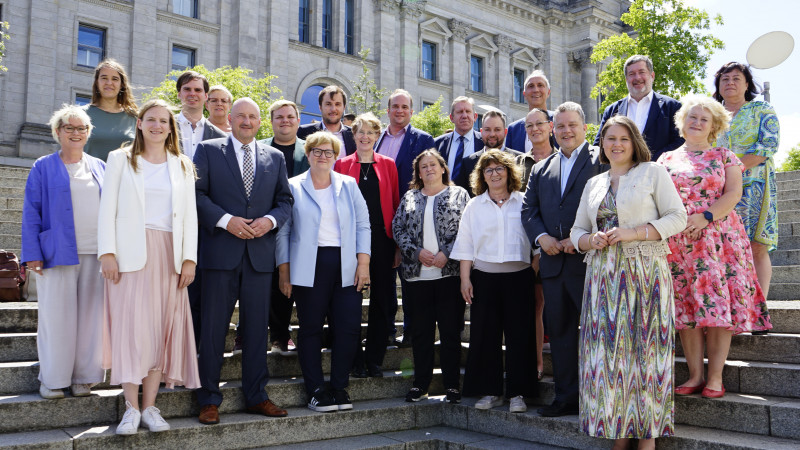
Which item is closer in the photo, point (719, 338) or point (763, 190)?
point (719, 338)

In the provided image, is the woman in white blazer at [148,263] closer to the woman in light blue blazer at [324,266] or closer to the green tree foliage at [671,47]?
the woman in light blue blazer at [324,266]

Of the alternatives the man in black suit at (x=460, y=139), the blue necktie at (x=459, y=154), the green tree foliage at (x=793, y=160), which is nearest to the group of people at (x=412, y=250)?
the man in black suit at (x=460, y=139)

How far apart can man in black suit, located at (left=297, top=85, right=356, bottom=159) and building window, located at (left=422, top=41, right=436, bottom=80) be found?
29.4 m

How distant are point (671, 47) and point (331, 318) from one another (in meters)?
22.2

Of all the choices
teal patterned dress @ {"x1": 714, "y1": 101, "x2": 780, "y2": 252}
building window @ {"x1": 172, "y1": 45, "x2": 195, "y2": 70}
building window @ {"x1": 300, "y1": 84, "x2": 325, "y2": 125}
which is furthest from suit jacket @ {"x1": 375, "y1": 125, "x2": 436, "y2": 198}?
building window @ {"x1": 300, "y1": 84, "x2": 325, "y2": 125}

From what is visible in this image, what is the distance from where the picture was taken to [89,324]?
497cm

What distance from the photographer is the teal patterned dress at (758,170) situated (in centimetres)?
568

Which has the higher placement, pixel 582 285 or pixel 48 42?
pixel 48 42

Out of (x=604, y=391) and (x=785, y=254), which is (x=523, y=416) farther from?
(x=785, y=254)

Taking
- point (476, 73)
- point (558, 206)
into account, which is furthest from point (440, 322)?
point (476, 73)

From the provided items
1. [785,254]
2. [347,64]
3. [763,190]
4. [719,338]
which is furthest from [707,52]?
[719,338]

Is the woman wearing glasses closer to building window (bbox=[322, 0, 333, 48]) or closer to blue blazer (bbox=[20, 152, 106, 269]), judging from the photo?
blue blazer (bbox=[20, 152, 106, 269])

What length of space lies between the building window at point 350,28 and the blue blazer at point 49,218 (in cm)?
2896

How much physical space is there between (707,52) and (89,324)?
24.9m
